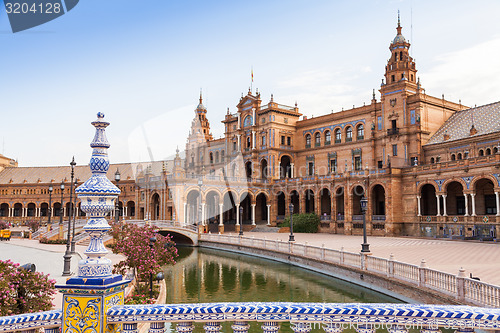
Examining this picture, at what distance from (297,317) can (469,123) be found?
45519 millimetres

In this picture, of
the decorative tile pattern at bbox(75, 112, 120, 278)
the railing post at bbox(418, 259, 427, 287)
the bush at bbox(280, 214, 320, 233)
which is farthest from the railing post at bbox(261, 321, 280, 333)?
the bush at bbox(280, 214, 320, 233)

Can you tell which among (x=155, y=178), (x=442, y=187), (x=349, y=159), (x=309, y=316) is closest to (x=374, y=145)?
(x=349, y=159)

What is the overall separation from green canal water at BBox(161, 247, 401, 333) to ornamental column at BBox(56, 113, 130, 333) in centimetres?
912

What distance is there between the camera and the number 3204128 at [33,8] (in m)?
10.5

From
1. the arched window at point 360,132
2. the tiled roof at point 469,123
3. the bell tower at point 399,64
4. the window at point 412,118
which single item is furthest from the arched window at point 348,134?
the tiled roof at point 469,123


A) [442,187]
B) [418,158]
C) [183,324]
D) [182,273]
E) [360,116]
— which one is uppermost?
[360,116]

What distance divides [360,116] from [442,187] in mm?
16260

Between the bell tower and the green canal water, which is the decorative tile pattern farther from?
the bell tower

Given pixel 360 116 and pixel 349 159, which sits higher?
pixel 360 116

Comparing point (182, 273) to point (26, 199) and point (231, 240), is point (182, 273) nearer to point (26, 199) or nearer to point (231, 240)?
point (231, 240)

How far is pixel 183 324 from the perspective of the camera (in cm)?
425

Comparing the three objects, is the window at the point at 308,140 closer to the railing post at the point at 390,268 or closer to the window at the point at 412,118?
the window at the point at 412,118

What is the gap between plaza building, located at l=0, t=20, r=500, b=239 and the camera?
125ft

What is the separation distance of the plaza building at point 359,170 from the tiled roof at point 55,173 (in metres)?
15.1
